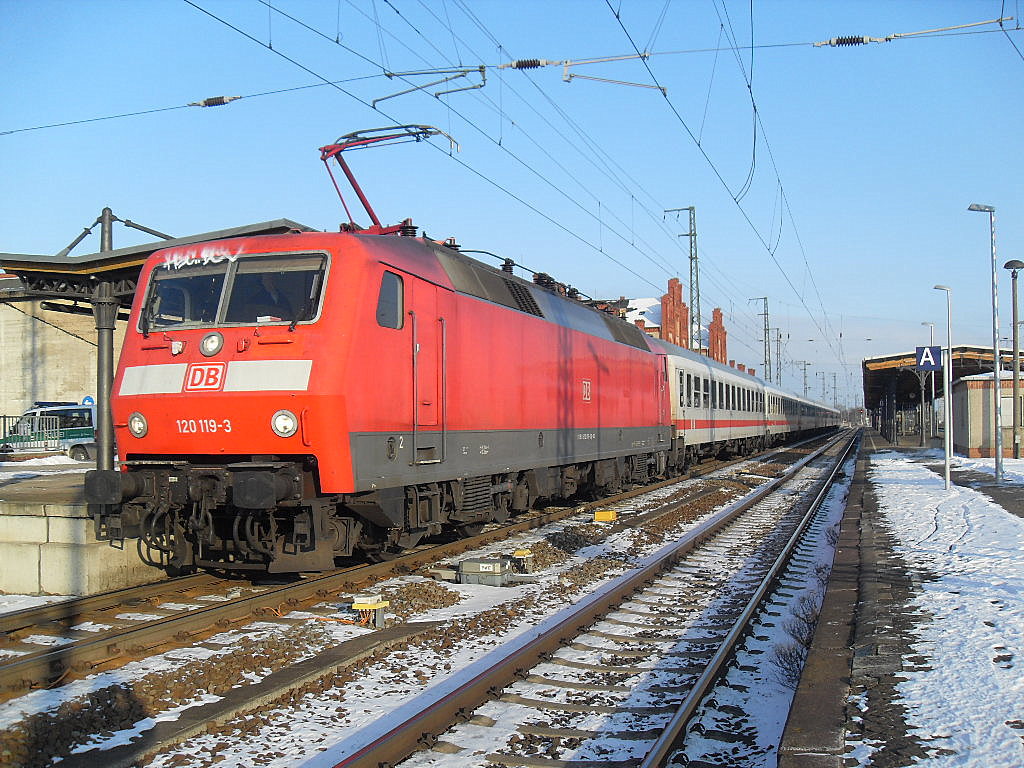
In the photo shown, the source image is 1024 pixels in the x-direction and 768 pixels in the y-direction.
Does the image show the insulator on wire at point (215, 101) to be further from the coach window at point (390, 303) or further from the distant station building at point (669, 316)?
the distant station building at point (669, 316)

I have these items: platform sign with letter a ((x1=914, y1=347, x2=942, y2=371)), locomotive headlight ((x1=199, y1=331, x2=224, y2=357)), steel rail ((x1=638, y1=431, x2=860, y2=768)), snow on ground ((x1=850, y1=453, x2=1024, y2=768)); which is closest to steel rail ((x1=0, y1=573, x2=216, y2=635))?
locomotive headlight ((x1=199, y1=331, x2=224, y2=357))

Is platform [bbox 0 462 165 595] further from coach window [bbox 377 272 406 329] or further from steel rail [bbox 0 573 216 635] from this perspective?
coach window [bbox 377 272 406 329]

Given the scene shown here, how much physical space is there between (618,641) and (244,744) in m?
3.49

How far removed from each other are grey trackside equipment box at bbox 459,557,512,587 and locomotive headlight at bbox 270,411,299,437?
2816 mm

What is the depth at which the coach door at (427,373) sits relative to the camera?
9180mm

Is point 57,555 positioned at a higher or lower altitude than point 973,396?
lower

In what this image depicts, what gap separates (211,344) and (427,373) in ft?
7.64

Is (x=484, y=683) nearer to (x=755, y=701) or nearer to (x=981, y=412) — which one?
(x=755, y=701)

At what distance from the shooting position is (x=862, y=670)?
247 inches

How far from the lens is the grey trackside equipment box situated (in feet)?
30.9

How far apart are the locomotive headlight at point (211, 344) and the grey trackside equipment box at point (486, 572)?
360cm

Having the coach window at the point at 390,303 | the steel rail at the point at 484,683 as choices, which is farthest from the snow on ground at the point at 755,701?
the coach window at the point at 390,303

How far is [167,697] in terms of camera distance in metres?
5.70

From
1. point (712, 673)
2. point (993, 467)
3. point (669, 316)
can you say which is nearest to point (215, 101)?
point (712, 673)
